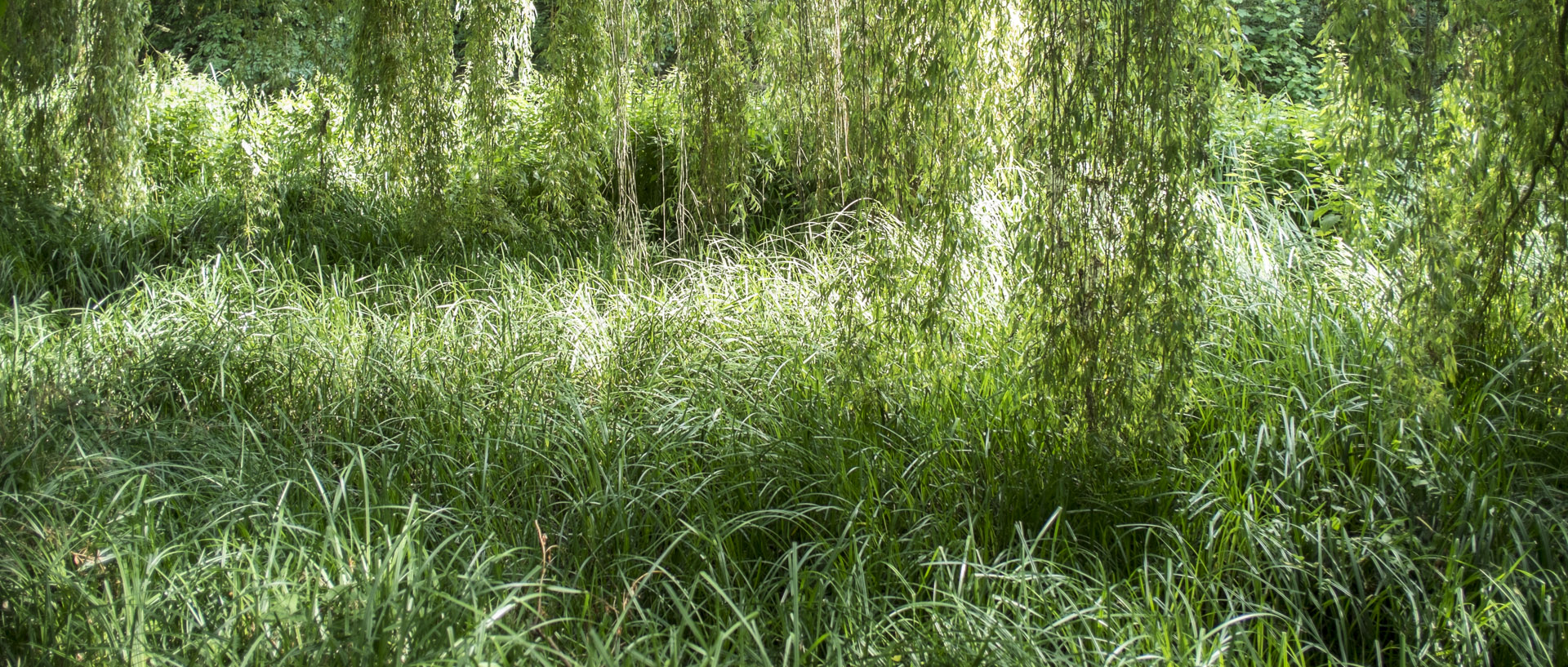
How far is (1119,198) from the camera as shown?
2.36 meters

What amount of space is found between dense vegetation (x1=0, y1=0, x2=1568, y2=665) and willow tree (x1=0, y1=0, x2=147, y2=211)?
0.10 m

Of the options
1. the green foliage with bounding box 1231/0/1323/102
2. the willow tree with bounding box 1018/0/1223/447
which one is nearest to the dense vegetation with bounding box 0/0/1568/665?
the willow tree with bounding box 1018/0/1223/447

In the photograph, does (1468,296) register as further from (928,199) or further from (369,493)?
(369,493)

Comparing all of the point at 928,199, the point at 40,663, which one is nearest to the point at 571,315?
the point at 928,199

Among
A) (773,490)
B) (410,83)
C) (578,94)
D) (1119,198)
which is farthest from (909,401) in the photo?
(410,83)

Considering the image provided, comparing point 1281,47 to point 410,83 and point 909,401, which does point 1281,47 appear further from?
point 909,401

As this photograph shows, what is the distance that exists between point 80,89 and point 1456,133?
530 cm

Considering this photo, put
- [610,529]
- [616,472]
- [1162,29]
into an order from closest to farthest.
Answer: [1162,29]
[610,529]
[616,472]

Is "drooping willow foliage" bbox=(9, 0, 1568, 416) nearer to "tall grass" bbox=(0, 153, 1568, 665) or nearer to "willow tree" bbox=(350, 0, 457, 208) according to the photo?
"tall grass" bbox=(0, 153, 1568, 665)

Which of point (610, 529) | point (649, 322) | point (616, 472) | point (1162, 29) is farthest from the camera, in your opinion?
point (649, 322)

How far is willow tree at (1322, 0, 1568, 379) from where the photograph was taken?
214cm

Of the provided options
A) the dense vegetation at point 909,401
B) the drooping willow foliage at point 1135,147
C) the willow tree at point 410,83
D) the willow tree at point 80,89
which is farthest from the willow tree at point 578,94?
the willow tree at point 80,89

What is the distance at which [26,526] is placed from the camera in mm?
2479

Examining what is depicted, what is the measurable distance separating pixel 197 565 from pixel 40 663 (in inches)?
12.8
